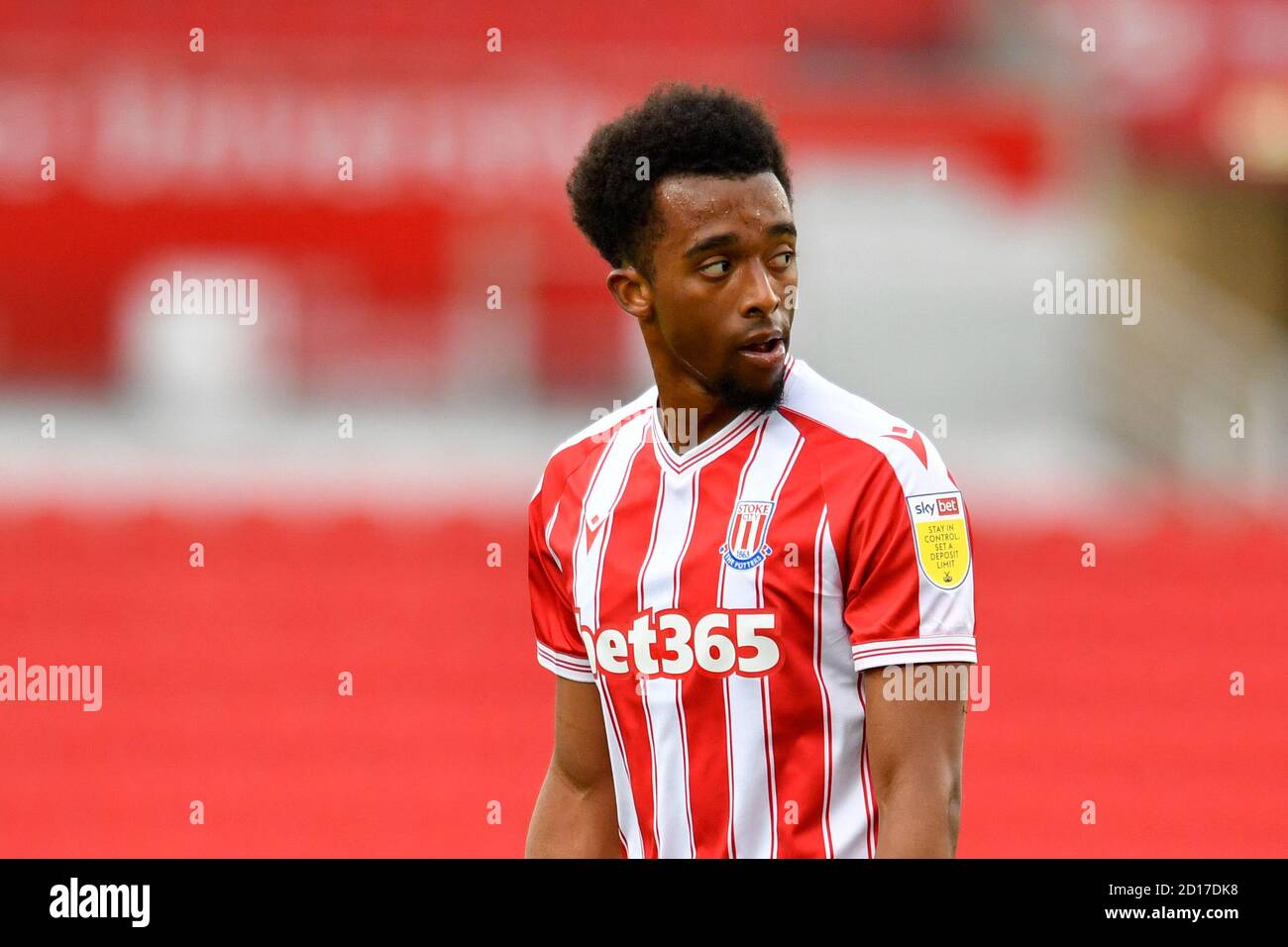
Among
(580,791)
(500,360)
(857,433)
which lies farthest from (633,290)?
(500,360)

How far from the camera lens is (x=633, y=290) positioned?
226 cm

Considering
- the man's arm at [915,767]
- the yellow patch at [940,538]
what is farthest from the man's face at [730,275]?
the man's arm at [915,767]

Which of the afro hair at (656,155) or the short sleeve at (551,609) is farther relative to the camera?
the short sleeve at (551,609)

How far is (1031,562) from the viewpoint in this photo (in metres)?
8.61

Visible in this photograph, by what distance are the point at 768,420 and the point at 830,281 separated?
370 inches

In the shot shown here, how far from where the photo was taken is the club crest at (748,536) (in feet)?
6.90

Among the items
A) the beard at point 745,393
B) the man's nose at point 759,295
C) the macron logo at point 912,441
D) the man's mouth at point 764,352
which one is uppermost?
the man's nose at point 759,295

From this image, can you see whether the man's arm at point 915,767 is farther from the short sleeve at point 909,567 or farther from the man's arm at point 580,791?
the man's arm at point 580,791

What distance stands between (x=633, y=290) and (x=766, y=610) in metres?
0.48

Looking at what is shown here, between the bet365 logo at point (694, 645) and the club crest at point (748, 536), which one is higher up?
the club crest at point (748, 536)

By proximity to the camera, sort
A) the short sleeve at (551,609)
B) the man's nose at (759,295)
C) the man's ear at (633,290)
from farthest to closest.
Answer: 1. the short sleeve at (551,609)
2. the man's ear at (633,290)
3. the man's nose at (759,295)

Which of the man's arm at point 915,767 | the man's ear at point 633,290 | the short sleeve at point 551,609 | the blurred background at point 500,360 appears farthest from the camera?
the blurred background at point 500,360

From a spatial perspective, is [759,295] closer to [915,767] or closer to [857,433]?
[857,433]
